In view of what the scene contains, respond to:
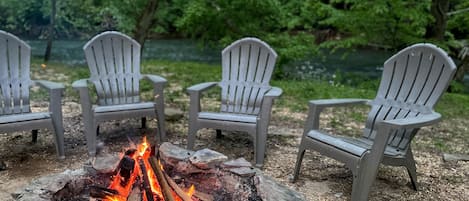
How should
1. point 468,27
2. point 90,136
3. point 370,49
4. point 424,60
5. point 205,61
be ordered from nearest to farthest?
point 424,60
point 90,136
point 468,27
point 205,61
point 370,49

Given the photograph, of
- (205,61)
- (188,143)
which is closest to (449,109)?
(188,143)

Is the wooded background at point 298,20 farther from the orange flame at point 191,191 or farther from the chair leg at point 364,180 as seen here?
the orange flame at point 191,191

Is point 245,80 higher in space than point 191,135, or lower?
higher

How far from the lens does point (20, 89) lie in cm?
325

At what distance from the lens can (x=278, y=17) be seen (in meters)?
7.04

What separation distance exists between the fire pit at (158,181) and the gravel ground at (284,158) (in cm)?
75

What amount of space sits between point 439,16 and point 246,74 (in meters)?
4.26

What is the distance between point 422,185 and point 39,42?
445 inches

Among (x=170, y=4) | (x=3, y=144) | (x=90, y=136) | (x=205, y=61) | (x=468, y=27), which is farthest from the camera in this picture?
(x=205, y=61)

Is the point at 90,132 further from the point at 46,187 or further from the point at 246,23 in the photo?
the point at 246,23

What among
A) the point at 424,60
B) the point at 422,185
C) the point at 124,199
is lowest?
the point at 422,185

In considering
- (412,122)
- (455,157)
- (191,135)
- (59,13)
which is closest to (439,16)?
(455,157)

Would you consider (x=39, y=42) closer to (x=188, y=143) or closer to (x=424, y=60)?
(x=188, y=143)

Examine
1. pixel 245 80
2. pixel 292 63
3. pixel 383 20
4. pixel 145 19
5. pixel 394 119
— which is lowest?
pixel 292 63
